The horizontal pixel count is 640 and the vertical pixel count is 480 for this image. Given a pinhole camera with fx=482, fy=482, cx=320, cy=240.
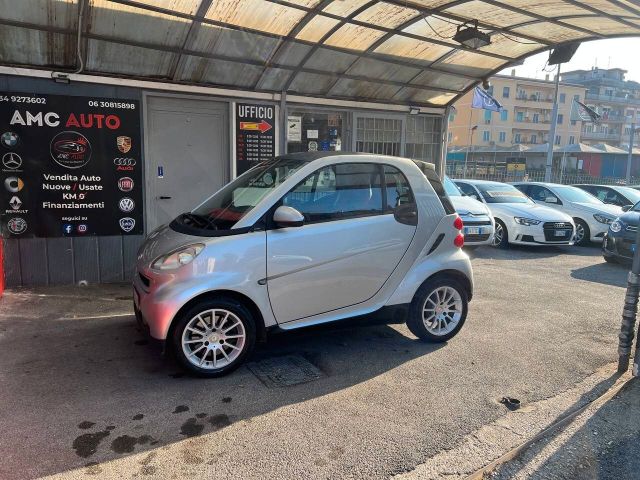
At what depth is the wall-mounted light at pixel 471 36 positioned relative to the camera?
6.79 meters

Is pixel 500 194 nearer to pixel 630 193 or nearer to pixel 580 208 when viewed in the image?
pixel 580 208

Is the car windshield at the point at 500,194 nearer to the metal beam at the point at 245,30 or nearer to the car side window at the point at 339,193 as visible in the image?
the metal beam at the point at 245,30

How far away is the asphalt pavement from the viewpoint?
2924 mm

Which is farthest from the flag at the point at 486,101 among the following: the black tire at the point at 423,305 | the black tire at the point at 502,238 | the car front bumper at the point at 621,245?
the black tire at the point at 423,305

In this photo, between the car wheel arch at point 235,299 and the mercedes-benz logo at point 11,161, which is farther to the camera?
the mercedes-benz logo at point 11,161

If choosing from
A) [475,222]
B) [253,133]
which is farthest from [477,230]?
[253,133]

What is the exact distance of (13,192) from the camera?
6.25 metres

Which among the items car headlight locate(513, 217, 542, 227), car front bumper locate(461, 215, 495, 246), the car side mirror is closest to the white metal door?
the car side mirror

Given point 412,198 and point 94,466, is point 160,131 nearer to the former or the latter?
point 412,198

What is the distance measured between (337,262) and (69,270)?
431 cm

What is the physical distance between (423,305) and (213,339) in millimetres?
2053

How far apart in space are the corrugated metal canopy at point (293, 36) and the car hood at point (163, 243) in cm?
296

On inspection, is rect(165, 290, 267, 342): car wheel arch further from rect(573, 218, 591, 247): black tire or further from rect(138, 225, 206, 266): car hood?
rect(573, 218, 591, 247): black tire

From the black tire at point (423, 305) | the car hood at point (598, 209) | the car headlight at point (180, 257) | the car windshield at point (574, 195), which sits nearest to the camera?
the car headlight at point (180, 257)
